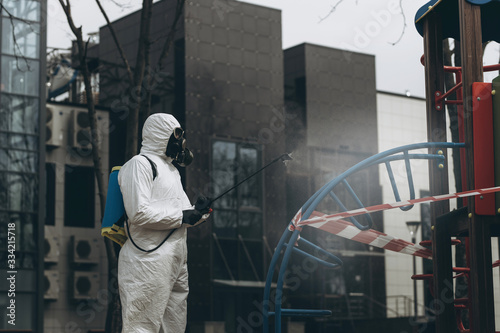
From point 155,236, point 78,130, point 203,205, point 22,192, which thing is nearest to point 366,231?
point 203,205

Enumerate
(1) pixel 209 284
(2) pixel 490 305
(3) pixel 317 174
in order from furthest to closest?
(3) pixel 317 174 → (1) pixel 209 284 → (2) pixel 490 305

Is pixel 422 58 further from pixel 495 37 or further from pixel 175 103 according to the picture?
pixel 175 103

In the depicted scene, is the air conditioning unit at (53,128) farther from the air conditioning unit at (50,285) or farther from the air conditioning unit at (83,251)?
the air conditioning unit at (50,285)

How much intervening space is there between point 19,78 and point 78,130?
3.35m

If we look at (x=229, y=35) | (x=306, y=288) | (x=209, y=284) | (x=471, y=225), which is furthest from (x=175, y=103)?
(x=471, y=225)

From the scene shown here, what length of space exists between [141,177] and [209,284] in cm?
2383

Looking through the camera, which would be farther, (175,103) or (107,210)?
(175,103)

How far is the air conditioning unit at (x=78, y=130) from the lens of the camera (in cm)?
3064

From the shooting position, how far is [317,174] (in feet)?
114

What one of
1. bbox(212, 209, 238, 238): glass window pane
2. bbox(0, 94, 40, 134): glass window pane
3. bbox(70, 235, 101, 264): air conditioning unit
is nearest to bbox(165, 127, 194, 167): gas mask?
bbox(0, 94, 40, 134): glass window pane

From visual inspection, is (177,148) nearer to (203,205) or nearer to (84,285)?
(203,205)

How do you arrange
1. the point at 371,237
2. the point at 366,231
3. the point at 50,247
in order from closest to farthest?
the point at 366,231 < the point at 371,237 < the point at 50,247

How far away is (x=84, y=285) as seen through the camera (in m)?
30.0

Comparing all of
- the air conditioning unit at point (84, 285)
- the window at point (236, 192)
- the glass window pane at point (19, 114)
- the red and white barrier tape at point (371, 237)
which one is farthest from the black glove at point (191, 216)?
the window at point (236, 192)
